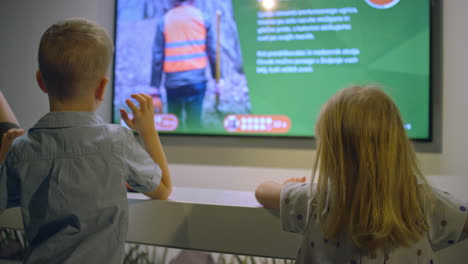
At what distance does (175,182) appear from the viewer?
2150 millimetres

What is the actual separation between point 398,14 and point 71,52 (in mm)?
1632

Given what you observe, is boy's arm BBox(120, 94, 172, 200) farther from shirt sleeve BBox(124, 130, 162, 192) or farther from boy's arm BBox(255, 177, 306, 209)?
boy's arm BBox(255, 177, 306, 209)

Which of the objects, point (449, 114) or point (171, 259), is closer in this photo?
point (171, 259)

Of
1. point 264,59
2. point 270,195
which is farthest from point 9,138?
point 264,59

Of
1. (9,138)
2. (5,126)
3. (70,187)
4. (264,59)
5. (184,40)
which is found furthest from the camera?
(184,40)

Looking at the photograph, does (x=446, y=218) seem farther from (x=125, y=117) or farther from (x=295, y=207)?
(x=125, y=117)

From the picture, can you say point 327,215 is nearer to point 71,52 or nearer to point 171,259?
point 171,259

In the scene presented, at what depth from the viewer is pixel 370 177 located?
27.6 inches

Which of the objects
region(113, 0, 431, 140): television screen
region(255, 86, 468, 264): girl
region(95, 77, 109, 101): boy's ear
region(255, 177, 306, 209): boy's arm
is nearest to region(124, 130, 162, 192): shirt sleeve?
region(95, 77, 109, 101): boy's ear

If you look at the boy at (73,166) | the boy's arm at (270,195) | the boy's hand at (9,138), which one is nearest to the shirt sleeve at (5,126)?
the boy's hand at (9,138)

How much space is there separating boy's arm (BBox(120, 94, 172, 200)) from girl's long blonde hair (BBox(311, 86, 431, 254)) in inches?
14.6

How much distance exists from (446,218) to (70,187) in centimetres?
75

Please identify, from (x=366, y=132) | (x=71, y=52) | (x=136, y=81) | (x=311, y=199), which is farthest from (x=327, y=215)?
(x=136, y=81)

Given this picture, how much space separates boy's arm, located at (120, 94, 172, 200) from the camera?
871mm
